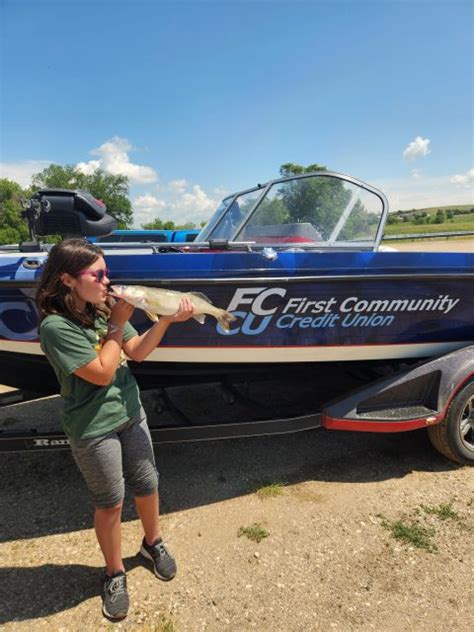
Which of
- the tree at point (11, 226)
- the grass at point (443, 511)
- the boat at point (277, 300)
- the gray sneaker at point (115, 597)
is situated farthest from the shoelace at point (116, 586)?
the tree at point (11, 226)

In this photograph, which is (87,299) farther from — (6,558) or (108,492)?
(6,558)

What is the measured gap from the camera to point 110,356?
1.78 metres

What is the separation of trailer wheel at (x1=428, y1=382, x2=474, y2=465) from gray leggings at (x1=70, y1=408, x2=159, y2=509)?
2.01 meters

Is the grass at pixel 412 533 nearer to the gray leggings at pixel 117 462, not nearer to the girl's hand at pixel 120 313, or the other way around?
the gray leggings at pixel 117 462

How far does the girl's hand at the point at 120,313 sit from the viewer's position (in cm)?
187

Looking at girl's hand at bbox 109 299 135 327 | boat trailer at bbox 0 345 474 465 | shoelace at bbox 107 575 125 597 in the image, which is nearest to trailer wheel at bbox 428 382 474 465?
boat trailer at bbox 0 345 474 465

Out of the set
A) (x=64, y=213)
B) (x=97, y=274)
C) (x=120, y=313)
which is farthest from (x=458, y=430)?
(x=64, y=213)

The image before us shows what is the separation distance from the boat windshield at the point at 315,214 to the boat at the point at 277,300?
18 millimetres

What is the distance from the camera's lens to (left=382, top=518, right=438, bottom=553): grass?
245 cm

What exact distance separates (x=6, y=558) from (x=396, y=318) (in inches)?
104

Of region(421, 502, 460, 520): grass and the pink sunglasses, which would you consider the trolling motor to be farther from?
region(421, 502, 460, 520): grass

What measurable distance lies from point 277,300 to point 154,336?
908mm

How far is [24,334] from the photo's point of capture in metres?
2.69

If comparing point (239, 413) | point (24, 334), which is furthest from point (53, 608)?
point (239, 413)
